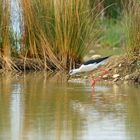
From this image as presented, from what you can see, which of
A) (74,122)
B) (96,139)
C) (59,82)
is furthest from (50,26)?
(96,139)

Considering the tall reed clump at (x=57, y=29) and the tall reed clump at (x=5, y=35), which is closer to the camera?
the tall reed clump at (x=57, y=29)

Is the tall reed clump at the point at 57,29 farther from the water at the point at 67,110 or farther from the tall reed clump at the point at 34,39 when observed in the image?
the water at the point at 67,110

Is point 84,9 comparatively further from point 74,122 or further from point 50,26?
point 74,122

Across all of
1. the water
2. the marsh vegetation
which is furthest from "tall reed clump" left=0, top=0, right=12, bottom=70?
the water

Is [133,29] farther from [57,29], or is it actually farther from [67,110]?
[67,110]

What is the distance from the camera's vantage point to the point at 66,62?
14.3 metres

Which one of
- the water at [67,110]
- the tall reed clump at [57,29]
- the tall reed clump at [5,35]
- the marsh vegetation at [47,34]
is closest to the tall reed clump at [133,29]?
the marsh vegetation at [47,34]

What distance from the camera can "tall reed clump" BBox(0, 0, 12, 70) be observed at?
1412 centimetres

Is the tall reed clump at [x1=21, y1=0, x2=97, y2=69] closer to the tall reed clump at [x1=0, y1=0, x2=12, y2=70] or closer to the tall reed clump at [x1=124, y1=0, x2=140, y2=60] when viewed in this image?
the tall reed clump at [x1=0, y1=0, x2=12, y2=70]

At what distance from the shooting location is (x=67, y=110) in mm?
9086

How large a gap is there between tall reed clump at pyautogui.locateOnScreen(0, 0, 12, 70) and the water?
56.9 inches

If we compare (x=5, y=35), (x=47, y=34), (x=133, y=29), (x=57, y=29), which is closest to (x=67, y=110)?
(x=133, y=29)

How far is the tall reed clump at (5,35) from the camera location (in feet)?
46.3

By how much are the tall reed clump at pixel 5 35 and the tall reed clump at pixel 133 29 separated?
8.30 feet
